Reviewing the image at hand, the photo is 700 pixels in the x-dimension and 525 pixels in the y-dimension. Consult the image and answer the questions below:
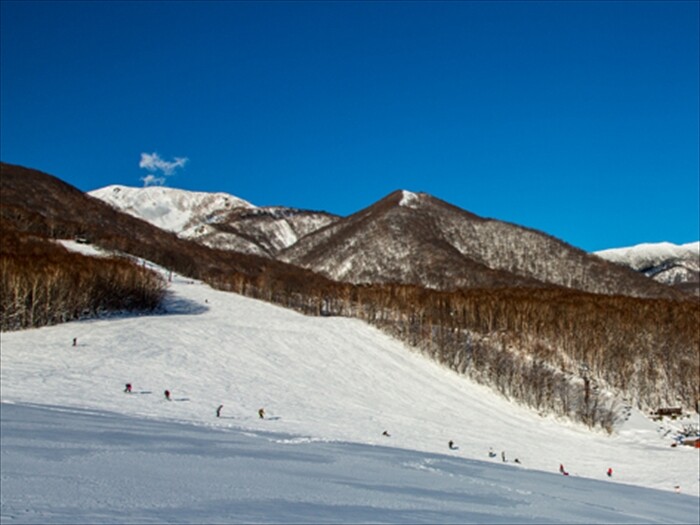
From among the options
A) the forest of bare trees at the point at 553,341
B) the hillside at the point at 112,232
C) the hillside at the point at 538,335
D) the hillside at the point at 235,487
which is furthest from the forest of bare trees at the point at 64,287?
the hillside at the point at 235,487

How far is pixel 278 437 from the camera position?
72.5ft

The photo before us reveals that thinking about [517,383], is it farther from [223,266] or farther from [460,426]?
[223,266]

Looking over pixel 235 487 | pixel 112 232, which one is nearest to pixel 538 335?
pixel 235 487

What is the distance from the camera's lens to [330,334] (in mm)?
69688

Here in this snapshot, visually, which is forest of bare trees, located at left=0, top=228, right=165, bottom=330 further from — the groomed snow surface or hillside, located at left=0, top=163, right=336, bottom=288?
hillside, located at left=0, top=163, right=336, bottom=288

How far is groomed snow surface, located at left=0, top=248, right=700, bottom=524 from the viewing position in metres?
8.57

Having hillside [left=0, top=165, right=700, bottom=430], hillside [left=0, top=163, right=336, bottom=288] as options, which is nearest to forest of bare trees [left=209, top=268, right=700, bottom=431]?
hillside [left=0, top=165, right=700, bottom=430]

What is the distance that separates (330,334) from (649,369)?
1701 inches

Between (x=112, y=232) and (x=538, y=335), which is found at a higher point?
(x=112, y=232)

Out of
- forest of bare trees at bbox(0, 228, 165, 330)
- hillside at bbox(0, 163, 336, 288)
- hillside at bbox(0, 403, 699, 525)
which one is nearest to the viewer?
hillside at bbox(0, 403, 699, 525)

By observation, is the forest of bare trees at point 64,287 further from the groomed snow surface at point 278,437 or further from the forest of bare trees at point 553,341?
the forest of bare trees at point 553,341

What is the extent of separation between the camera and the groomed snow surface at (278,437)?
28.1ft

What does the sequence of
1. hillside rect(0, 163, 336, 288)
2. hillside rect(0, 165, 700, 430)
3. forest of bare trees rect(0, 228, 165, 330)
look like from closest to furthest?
1. forest of bare trees rect(0, 228, 165, 330)
2. hillside rect(0, 165, 700, 430)
3. hillside rect(0, 163, 336, 288)

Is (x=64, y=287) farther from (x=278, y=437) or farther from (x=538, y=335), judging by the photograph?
(x=538, y=335)
